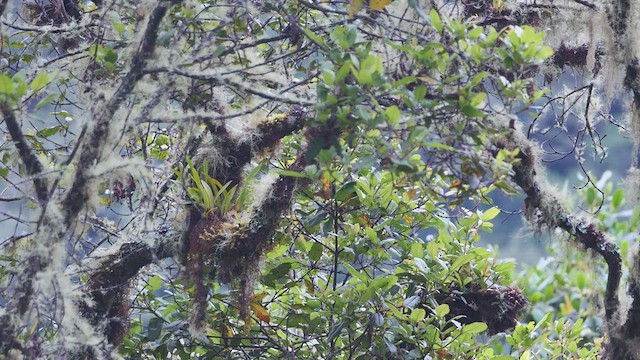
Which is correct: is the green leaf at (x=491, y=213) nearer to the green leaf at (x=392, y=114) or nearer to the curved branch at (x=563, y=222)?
the curved branch at (x=563, y=222)

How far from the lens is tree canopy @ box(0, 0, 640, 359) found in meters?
1.88

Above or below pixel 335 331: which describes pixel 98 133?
above

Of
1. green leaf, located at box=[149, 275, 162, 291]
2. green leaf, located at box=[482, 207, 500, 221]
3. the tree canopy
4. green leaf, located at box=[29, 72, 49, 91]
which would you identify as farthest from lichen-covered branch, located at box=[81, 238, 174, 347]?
green leaf, located at box=[482, 207, 500, 221]

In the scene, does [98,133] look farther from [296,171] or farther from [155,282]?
[155,282]

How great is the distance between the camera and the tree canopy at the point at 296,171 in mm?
1884

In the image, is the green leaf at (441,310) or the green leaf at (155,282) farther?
the green leaf at (155,282)

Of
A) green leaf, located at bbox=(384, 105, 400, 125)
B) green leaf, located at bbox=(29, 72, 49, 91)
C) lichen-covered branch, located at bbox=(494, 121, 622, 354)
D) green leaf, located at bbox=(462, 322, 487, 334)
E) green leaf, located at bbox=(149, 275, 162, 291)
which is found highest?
green leaf, located at bbox=(149, 275, 162, 291)

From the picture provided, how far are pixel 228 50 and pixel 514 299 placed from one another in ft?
4.68

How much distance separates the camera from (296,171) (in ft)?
7.98

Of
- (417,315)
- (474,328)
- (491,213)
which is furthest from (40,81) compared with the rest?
(491,213)

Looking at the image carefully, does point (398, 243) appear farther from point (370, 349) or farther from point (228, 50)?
point (228, 50)

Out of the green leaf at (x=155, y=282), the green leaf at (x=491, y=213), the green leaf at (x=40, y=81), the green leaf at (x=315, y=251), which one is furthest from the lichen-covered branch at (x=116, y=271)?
the green leaf at (x=491, y=213)

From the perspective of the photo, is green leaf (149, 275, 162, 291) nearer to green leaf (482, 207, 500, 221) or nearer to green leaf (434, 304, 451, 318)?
green leaf (434, 304, 451, 318)

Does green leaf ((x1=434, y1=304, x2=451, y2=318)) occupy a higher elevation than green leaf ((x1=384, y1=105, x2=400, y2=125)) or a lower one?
lower
